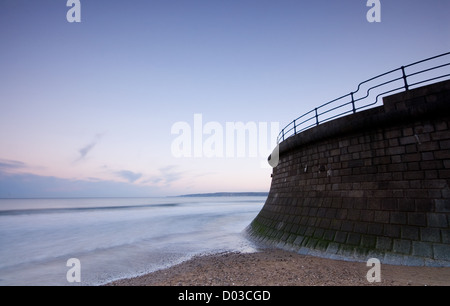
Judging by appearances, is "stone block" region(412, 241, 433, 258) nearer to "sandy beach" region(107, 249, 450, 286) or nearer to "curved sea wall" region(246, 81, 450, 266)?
"curved sea wall" region(246, 81, 450, 266)

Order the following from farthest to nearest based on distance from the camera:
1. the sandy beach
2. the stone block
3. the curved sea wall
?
the curved sea wall
the stone block
the sandy beach

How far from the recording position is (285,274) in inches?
241

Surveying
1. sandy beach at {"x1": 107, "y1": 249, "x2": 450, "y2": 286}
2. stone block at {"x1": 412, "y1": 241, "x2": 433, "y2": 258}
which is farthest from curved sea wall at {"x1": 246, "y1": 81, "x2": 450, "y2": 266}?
sandy beach at {"x1": 107, "y1": 249, "x2": 450, "y2": 286}

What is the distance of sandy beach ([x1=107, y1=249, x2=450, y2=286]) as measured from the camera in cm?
518

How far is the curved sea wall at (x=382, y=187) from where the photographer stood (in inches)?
237

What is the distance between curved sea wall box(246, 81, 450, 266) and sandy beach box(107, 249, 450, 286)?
0.53m

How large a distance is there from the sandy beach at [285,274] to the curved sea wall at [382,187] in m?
0.53

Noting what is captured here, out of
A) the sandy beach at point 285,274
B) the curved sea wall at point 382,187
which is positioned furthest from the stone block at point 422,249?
the sandy beach at point 285,274

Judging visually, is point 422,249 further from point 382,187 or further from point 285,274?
point 285,274

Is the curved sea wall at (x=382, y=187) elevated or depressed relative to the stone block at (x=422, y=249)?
elevated

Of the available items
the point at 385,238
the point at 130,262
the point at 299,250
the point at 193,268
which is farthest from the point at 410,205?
the point at 130,262

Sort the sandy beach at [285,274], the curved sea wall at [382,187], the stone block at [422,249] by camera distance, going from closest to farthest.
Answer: the sandy beach at [285,274]
the stone block at [422,249]
the curved sea wall at [382,187]

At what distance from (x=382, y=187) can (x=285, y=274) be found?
156 inches

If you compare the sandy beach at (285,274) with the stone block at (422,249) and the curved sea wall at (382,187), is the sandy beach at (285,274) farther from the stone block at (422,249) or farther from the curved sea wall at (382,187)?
the curved sea wall at (382,187)
